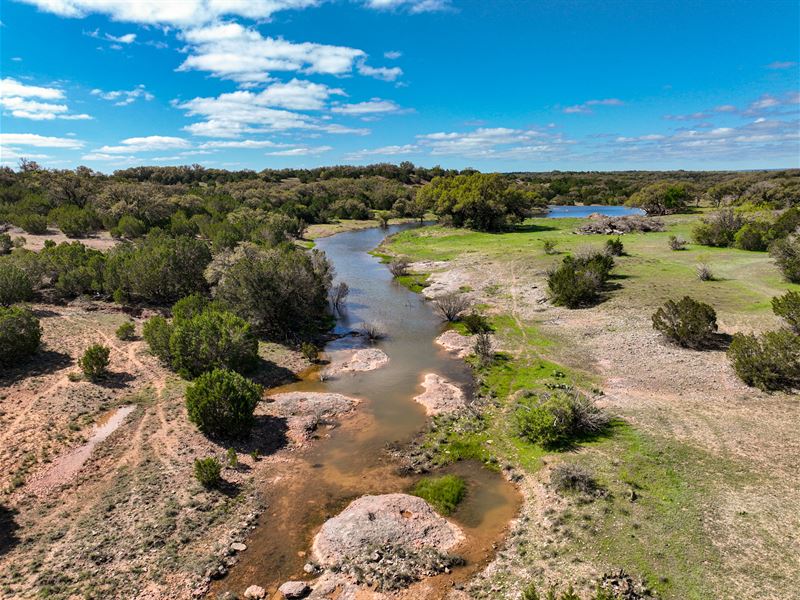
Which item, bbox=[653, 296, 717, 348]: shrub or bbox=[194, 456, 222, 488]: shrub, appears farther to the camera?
bbox=[653, 296, 717, 348]: shrub

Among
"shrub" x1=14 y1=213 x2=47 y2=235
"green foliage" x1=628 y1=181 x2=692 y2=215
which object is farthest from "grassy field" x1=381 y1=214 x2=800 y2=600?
"green foliage" x1=628 y1=181 x2=692 y2=215

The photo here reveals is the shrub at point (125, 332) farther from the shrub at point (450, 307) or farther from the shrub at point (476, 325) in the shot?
the shrub at point (476, 325)

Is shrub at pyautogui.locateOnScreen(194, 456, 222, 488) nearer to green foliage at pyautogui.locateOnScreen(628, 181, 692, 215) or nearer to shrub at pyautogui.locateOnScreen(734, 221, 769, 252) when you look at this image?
shrub at pyautogui.locateOnScreen(734, 221, 769, 252)

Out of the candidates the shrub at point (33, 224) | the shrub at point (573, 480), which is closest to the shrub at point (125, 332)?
the shrub at point (573, 480)

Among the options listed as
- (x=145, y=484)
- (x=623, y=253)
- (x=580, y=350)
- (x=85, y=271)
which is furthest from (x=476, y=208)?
(x=145, y=484)

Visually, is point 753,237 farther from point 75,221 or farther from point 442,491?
point 75,221

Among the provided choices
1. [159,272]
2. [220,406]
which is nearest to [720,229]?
[220,406]
